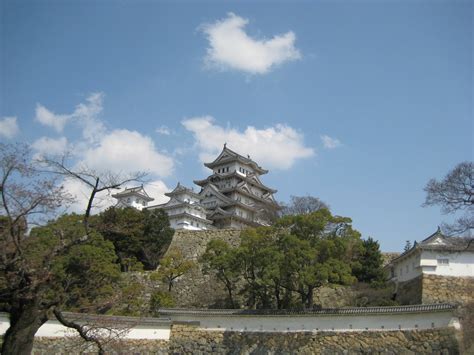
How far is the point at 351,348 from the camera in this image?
1773cm

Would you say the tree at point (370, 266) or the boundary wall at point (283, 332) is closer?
the boundary wall at point (283, 332)

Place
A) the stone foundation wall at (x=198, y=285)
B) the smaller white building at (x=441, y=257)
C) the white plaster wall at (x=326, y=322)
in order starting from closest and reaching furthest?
1. the white plaster wall at (x=326, y=322)
2. the smaller white building at (x=441, y=257)
3. the stone foundation wall at (x=198, y=285)

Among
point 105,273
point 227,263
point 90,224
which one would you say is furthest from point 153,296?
point 90,224

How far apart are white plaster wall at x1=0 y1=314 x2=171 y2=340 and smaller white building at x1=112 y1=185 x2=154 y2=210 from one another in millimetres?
25663

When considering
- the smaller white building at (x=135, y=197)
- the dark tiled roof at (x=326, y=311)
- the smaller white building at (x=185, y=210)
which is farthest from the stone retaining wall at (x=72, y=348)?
the smaller white building at (x=135, y=197)

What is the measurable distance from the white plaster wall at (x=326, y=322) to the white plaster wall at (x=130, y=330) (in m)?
0.78

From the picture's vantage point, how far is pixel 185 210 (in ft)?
128

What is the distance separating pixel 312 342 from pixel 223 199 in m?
22.4

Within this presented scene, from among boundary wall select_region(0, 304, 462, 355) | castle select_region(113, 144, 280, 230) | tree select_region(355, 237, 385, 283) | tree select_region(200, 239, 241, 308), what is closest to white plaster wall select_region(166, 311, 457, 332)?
boundary wall select_region(0, 304, 462, 355)

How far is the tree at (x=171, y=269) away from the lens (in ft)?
80.7

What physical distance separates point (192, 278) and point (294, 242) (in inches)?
342

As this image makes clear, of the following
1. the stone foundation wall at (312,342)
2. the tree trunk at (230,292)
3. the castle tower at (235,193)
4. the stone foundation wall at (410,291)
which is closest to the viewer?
the stone foundation wall at (312,342)

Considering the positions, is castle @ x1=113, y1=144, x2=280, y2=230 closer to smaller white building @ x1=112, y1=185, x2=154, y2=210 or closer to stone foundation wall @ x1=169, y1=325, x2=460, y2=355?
smaller white building @ x1=112, y1=185, x2=154, y2=210

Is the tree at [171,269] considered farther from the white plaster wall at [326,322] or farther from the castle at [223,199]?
the castle at [223,199]
